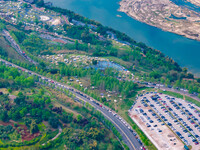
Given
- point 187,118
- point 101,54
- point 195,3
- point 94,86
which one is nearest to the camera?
point 187,118

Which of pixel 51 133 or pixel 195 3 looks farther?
pixel 195 3

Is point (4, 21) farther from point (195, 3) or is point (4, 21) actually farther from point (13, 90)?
point (195, 3)

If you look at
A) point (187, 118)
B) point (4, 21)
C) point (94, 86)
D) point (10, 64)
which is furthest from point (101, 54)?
point (4, 21)

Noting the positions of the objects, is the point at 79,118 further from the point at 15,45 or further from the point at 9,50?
the point at 15,45

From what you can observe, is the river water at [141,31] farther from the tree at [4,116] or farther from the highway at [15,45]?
the tree at [4,116]

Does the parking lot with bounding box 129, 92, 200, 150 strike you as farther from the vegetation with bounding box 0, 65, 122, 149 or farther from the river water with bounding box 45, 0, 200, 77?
the river water with bounding box 45, 0, 200, 77

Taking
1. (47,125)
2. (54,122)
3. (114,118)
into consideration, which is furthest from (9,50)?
(114,118)
